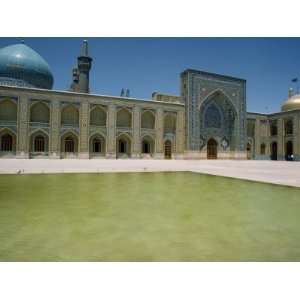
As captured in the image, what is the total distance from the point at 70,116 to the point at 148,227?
2165 cm

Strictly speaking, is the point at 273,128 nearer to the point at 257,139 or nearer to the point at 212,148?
the point at 257,139

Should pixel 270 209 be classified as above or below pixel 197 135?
below

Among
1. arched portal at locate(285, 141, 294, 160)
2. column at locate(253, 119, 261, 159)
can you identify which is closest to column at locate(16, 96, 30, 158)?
column at locate(253, 119, 261, 159)

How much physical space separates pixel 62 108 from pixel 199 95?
47.2ft

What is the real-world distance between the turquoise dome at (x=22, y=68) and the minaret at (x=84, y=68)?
348 cm

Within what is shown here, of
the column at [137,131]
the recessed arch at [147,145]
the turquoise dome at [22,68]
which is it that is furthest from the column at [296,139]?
the turquoise dome at [22,68]

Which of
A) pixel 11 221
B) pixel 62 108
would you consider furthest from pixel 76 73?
pixel 11 221

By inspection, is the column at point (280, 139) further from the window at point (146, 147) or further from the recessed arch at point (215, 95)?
the window at point (146, 147)

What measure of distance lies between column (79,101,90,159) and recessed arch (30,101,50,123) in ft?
9.72

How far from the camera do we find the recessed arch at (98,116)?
23875mm

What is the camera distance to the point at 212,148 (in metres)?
28.7

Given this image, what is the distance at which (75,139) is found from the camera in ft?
75.7

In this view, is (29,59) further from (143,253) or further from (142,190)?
(143,253)

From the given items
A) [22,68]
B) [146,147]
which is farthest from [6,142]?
[146,147]
